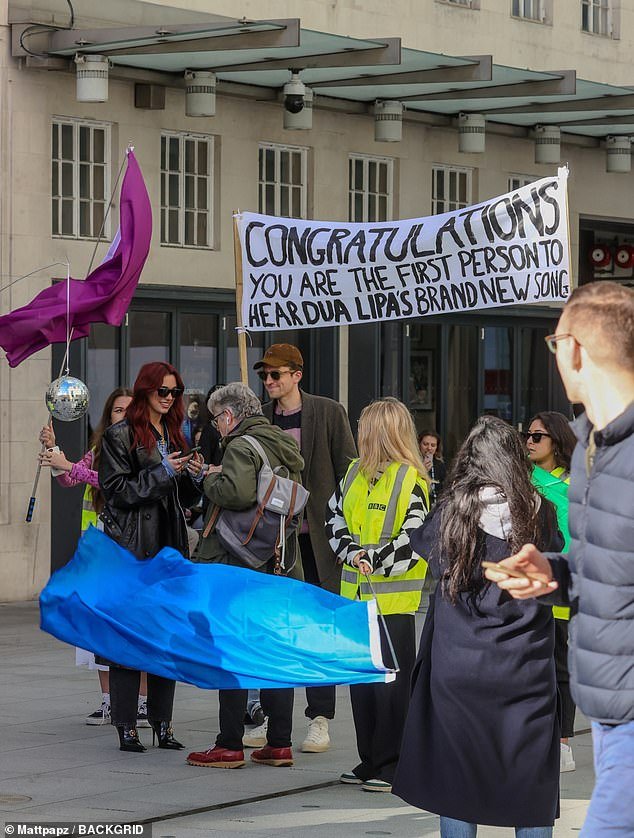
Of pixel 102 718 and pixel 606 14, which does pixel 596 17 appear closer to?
pixel 606 14

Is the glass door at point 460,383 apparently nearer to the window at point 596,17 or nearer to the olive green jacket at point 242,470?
the window at point 596,17

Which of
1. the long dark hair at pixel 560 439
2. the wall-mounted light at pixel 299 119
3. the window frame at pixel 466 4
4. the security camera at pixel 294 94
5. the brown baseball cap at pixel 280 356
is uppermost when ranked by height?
the window frame at pixel 466 4

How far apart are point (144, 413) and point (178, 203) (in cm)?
955

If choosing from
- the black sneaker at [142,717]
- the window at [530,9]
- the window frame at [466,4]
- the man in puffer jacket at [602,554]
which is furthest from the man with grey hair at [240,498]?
the window at [530,9]

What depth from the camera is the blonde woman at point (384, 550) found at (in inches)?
335

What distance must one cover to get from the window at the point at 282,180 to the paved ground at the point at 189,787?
31.8ft

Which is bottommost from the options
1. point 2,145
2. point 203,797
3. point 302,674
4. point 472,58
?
point 203,797

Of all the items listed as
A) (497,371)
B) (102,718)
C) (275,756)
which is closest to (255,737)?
(275,756)

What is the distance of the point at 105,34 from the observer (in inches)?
651

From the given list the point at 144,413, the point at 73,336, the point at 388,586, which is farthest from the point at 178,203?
the point at 388,586

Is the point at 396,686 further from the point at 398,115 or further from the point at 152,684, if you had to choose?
the point at 398,115

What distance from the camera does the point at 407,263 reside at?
474 inches

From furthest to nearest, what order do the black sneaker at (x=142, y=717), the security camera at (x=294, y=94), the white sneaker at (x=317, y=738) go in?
the security camera at (x=294, y=94)
the black sneaker at (x=142, y=717)
the white sneaker at (x=317, y=738)

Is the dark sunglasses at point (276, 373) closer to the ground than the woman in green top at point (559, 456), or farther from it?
farther from it
